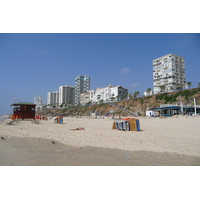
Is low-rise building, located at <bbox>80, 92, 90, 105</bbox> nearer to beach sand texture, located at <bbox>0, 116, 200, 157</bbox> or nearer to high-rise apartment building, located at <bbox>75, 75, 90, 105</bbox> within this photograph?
high-rise apartment building, located at <bbox>75, 75, 90, 105</bbox>

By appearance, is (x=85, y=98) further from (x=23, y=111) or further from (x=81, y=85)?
(x=23, y=111)

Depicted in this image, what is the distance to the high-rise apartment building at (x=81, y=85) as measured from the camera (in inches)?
5674

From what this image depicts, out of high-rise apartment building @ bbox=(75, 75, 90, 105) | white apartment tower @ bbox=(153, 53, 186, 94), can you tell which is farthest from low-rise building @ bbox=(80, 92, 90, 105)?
white apartment tower @ bbox=(153, 53, 186, 94)

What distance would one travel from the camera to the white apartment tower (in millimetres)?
84075

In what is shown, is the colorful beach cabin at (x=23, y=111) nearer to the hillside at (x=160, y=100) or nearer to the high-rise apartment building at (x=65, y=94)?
the hillside at (x=160, y=100)

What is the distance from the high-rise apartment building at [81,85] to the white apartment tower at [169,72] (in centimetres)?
7426

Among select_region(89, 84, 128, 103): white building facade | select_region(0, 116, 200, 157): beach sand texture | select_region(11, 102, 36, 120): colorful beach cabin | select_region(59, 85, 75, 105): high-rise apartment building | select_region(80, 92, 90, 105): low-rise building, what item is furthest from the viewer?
select_region(59, 85, 75, 105): high-rise apartment building

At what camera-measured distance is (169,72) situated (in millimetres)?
84562

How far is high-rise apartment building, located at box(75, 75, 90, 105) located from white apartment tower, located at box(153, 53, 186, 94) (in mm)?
74260

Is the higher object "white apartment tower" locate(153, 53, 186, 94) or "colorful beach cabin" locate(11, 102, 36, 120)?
"white apartment tower" locate(153, 53, 186, 94)

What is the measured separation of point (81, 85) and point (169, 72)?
8516cm

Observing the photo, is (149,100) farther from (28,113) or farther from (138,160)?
(138,160)

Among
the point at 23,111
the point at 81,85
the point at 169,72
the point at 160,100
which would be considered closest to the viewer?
the point at 23,111

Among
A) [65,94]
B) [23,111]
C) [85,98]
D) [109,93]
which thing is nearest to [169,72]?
[109,93]
